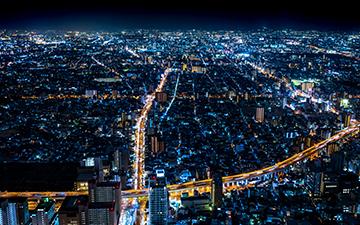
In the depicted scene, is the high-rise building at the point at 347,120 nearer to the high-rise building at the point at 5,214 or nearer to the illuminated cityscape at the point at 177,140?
the illuminated cityscape at the point at 177,140

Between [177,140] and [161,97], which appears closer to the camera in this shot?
[177,140]

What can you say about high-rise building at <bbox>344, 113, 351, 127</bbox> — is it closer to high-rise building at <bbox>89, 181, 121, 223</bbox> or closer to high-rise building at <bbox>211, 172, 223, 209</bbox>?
high-rise building at <bbox>211, 172, 223, 209</bbox>

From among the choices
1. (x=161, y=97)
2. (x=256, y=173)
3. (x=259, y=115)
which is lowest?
(x=256, y=173)

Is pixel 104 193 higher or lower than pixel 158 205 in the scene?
higher

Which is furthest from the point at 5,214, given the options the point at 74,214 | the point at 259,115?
the point at 259,115

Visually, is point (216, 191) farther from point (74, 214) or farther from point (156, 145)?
point (156, 145)

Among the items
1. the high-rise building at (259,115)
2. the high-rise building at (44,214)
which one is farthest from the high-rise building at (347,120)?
the high-rise building at (44,214)
